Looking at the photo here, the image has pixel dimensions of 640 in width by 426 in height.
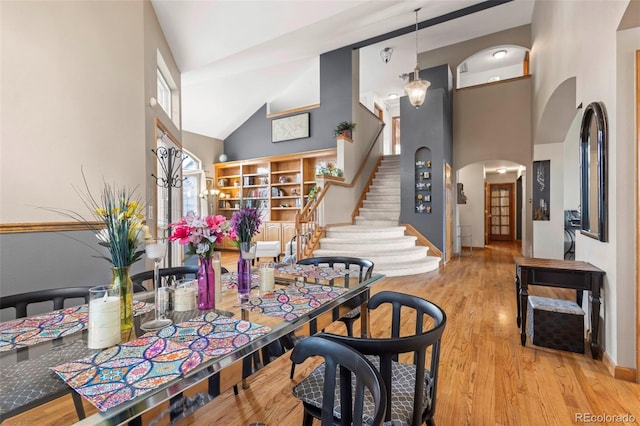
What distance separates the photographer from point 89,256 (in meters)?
2.73

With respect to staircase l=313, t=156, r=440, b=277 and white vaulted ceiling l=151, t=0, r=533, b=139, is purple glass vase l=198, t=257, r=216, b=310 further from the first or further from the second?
white vaulted ceiling l=151, t=0, r=533, b=139

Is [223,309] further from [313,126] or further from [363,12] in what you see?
[313,126]

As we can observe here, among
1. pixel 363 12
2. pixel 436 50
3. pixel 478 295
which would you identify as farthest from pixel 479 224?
pixel 363 12

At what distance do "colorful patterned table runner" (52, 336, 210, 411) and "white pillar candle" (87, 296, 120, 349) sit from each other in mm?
38

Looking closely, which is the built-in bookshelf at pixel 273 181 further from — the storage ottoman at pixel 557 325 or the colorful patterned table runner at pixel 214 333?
the colorful patterned table runner at pixel 214 333

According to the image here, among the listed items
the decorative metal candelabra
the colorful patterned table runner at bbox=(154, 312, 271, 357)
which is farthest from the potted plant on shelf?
the colorful patterned table runner at bbox=(154, 312, 271, 357)

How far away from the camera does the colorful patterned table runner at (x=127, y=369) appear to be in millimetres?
763

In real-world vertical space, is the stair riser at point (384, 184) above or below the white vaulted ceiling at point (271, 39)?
below

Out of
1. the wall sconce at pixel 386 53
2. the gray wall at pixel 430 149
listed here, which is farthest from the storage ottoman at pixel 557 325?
the wall sconce at pixel 386 53

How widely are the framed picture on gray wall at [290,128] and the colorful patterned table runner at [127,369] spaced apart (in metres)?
7.33

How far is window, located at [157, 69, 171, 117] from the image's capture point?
465cm

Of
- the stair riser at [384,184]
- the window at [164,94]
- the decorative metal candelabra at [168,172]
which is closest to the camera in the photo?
the decorative metal candelabra at [168,172]

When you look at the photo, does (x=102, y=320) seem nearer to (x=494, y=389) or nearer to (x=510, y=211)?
(x=494, y=389)

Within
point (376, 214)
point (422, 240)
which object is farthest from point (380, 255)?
point (376, 214)
